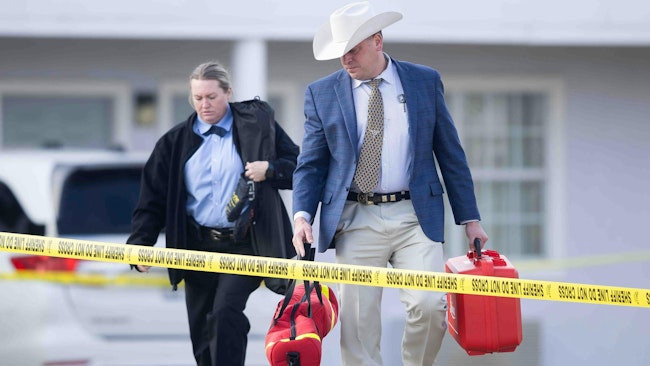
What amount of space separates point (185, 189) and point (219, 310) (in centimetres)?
60

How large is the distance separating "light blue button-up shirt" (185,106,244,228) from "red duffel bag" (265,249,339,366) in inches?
20.6

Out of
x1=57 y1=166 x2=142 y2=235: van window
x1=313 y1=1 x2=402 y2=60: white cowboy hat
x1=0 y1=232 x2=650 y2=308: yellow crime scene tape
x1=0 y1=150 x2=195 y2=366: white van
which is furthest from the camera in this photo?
x1=57 y1=166 x2=142 y2=235: van window

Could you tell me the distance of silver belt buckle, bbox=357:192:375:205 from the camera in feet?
17.8

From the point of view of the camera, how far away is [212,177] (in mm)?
5789

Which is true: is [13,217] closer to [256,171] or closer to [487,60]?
[256,171]

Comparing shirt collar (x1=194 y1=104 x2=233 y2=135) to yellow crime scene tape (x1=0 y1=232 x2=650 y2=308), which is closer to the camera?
yellow crime scene tape (x1=0 y1=232 x2=650 y2=308)

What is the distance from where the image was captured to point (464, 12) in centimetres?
1152

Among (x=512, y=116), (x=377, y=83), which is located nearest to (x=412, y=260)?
(x=377, y=83)

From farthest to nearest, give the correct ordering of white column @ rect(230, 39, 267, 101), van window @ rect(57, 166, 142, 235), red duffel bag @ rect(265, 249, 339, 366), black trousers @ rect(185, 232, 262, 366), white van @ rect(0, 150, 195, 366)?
white column @ rect(230, 39, 267, 101), van window @ rect(57, 166, 142, 235), white van @ rect(0, 150, 195, 366), black trousers @ rect(185, 232, 262, 366), red duffel bag @ rect(265, 249, 339, 366)

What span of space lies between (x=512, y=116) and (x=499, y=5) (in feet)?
5.29

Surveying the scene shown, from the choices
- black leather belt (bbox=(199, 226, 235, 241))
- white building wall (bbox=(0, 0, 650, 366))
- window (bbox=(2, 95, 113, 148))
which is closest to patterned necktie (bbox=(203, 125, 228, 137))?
black leather belt (bbox=(199, 226, 235, 241))

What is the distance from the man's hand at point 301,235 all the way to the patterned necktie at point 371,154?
0.95ft

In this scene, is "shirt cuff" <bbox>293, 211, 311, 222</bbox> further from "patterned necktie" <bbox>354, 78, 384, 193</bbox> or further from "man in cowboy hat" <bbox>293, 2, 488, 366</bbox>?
"patterned necktie" <bbox>354, 78, 384, 193</bbox>

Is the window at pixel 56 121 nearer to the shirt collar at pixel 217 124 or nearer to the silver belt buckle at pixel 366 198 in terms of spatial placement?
the shirt collar at pixel 217 124
